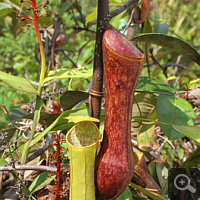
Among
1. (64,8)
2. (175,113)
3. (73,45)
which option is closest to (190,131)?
(175,113)

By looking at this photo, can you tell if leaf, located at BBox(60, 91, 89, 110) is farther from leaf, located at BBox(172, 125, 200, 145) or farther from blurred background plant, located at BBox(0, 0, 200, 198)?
leaf, located at BBox(172, 125, 200, 145)

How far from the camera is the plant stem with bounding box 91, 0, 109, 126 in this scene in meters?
0.49

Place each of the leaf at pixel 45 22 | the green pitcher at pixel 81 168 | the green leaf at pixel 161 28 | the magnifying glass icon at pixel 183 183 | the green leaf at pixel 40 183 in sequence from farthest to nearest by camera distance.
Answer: the green leaf at pixel 161 28
the leaf at pixel 45 22
the magnifying glass icon at pixel 183 183
the green leaf at pixel 40 183
the green pitcher at pixel 81 168

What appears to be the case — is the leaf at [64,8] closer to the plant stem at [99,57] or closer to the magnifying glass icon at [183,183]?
the plant stem at [99,57]

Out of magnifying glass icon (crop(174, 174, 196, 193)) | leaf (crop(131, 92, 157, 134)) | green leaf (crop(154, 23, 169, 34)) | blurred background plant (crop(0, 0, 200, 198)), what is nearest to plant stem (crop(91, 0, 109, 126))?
blurred background plant (crop(0, 0, 200, 198))

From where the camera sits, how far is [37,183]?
1.97 feet

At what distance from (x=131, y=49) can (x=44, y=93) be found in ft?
1.41

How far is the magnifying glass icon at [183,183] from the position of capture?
70 centimetres

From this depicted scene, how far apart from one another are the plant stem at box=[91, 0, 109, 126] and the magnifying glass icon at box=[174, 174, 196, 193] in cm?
39

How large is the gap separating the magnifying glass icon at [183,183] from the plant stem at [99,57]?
388mm

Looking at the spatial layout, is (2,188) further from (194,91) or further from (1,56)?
(1,56)

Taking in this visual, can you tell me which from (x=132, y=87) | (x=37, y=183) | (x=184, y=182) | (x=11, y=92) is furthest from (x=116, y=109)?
(x=11, y=92)

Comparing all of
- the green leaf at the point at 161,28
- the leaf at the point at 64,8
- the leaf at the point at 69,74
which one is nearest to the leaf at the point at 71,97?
the leaf at the point at 69,74

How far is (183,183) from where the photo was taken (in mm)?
724
